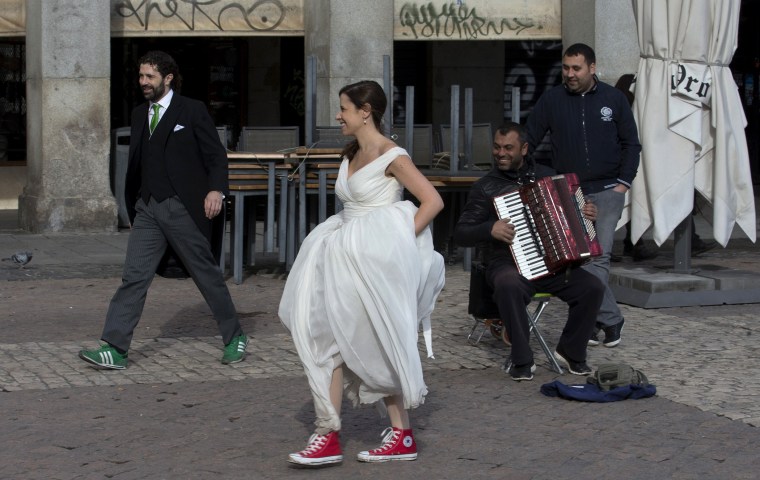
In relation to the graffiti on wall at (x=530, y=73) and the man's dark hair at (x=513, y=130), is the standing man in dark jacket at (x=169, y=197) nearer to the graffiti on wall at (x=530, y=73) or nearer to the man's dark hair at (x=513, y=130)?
the man's dark hair at (x=513, y=130)

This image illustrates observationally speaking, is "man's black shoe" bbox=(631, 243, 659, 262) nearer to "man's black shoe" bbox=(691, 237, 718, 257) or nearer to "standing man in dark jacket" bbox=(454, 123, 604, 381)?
"man's black shoe" bbox=(691, 237, 718, 257)

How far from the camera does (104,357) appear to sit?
7.87 metres

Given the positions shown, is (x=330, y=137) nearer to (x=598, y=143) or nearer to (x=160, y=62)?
(x=598, y=143)

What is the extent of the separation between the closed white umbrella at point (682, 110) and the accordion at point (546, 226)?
2638 mm

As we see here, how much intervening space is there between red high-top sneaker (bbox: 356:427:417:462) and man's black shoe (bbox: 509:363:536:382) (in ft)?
5.74

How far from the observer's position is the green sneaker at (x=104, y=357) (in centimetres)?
786

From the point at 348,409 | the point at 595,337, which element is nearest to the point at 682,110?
the point at 595,337

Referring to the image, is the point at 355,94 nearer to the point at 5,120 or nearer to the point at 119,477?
the point at 119,477

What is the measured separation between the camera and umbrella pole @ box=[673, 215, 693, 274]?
10.8 meters

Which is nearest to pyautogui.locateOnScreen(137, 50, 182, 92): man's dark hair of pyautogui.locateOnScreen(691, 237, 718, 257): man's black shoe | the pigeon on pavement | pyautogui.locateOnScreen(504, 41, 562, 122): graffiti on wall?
the pigeon on pavement

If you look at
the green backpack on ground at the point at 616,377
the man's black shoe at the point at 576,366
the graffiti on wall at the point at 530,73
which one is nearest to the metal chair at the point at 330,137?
the man's black shoe at the point at 576,366

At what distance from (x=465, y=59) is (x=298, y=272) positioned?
14.2 m

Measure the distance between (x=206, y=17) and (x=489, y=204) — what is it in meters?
9.06

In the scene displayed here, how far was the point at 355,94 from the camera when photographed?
611cm
